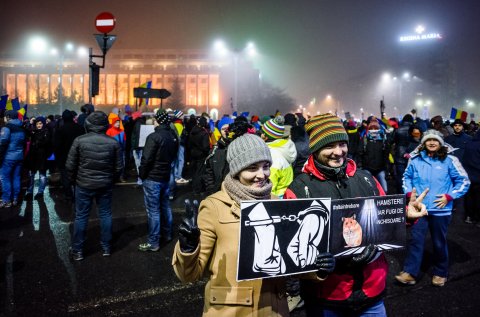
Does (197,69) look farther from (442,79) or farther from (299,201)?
(299,201)

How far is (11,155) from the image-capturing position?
8.55m

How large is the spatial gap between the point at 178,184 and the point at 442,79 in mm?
118182

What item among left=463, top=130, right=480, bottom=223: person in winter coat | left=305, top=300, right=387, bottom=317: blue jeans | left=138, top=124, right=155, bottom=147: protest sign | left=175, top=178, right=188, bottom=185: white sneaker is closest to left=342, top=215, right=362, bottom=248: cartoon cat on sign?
left=305, top=300, right=387, bottom=317: blue jeans

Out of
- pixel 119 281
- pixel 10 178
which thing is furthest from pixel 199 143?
pixel 119 281

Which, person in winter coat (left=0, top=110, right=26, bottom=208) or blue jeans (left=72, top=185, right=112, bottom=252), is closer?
blue jeans (left=72, top=185, right=112, bottom=252)

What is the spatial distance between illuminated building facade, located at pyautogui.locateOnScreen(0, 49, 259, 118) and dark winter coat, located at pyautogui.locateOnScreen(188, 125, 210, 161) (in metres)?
78.2

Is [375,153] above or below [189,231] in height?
above

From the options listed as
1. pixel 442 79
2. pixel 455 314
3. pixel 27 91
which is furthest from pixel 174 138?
pixel 442 79

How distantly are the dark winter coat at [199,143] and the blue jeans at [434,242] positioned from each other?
662cm

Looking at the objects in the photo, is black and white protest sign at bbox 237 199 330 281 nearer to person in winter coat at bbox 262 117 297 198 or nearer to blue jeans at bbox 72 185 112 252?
person in winter coat at bbox 262 117 297 198

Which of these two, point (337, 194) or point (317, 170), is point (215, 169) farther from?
point (337, 194)

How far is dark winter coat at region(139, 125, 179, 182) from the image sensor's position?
5910mm

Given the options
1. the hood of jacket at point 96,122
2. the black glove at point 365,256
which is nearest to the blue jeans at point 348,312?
the black glove at point 365,256

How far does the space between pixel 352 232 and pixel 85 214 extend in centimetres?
451
